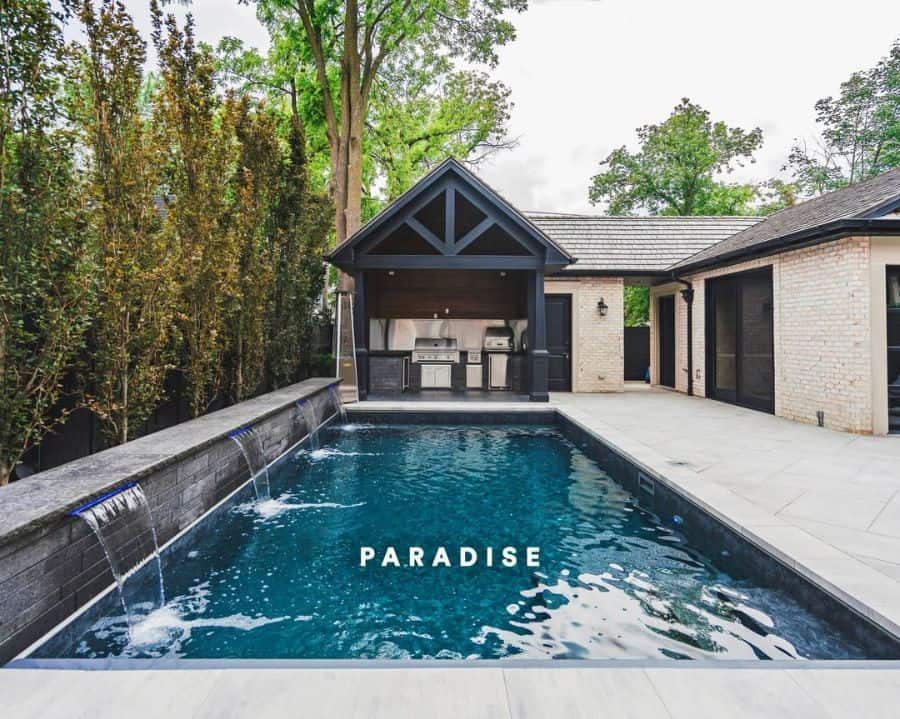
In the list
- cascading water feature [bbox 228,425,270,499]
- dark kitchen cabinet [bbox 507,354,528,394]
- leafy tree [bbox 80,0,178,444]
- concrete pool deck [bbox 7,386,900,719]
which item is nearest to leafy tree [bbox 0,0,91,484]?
leafy tree [bbox 80,0,178,444]

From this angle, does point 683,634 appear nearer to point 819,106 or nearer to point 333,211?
point 333,211

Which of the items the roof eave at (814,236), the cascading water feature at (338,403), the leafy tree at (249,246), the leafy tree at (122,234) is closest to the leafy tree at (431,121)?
the leafy tree at (249,246)

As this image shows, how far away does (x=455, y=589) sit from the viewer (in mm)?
2932

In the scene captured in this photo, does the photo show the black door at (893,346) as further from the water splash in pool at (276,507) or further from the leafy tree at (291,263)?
the leafy tree at (291,263)

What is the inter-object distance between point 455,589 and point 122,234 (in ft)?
12.4

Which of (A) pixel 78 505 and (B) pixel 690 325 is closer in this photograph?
(A) pixel 78 505

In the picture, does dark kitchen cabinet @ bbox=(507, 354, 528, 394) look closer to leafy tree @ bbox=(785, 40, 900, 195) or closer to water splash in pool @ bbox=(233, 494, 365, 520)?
water splash in pool @ bbox=(233, 494, 365, 520)

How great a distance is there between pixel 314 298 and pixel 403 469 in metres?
4.93

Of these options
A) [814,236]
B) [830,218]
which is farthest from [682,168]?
[814,236]

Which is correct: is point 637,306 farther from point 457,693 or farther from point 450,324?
point 457,693

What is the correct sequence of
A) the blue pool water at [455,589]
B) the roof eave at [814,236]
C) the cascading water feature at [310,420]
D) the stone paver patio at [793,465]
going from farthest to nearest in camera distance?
the cascading water feature at [310,420], the roof eave at [814,236], the stone paver patio at [793,465], the blue pool water at [455,589]

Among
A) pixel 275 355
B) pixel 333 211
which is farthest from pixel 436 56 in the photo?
pixel 275 355

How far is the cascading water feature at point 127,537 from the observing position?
2.58 m

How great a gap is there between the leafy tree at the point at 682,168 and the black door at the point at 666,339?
38.4ft
